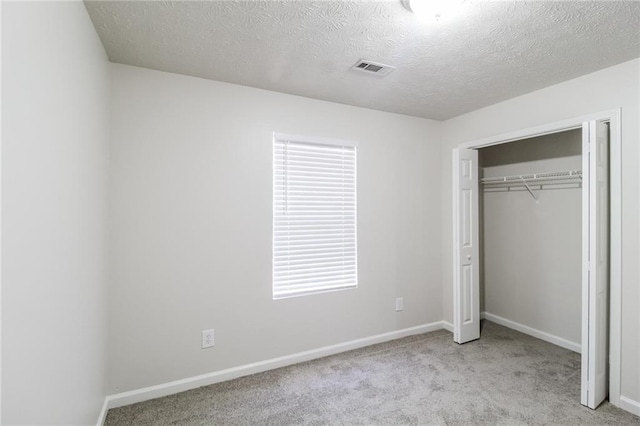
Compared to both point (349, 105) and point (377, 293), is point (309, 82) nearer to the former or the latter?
point (349, 105)

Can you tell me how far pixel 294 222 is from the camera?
9.59 feet

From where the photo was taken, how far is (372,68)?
7.75 ft

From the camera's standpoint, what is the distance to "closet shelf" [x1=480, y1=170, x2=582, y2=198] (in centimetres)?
317

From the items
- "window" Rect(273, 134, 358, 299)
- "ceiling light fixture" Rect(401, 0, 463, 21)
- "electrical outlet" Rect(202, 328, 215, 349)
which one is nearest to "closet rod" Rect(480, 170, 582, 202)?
"window" Rect(273, 134, 358, 299)

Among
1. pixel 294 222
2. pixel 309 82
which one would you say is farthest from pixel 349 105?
pixel 294 222

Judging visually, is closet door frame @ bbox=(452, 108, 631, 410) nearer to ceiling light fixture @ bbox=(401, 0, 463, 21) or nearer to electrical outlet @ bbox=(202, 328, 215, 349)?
ceiling light fixture @ bbox=(401, 0, 463, 21)

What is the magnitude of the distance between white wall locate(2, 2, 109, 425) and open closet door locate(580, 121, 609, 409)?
10.1 ft

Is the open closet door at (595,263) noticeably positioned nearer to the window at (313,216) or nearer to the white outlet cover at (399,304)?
the white outlet cover at (399,304)

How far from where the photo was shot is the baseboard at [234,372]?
7.52 feet

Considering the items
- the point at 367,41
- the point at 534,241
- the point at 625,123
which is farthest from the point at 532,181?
the point at 367,41

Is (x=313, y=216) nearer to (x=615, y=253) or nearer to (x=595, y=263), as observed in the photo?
(x=595, y=263)

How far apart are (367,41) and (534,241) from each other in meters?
2.95

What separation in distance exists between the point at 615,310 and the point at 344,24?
2.67 metres

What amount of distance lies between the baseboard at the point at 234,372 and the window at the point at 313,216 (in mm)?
557
